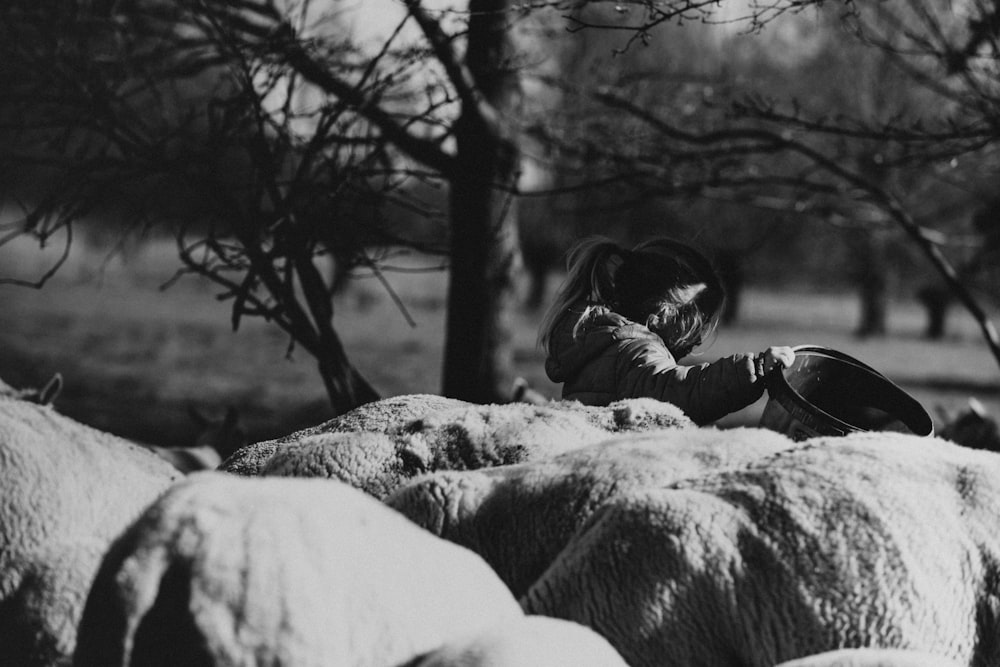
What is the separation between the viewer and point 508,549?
3205mm

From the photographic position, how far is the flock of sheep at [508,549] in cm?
230

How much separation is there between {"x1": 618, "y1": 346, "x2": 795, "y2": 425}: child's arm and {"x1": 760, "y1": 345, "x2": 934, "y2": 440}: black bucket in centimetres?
9

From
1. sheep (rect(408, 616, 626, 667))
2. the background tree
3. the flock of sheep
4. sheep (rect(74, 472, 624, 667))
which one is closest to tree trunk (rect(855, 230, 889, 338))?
the background tree

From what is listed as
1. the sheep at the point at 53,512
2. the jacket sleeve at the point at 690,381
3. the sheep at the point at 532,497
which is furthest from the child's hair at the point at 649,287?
the sheep at the point at 53,512

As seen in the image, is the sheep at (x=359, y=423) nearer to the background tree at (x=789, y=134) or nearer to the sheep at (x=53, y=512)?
the sheep at (x=53, y=512)

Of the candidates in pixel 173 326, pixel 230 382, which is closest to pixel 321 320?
pixel 230 382

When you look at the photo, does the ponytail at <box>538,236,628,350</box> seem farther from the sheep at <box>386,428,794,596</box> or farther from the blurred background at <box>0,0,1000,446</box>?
the sheep at <box>386,428,794,596</box>

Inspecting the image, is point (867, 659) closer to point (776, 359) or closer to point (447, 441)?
point (447, 441)

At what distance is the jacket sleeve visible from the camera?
4324mm

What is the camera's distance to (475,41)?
8.09m

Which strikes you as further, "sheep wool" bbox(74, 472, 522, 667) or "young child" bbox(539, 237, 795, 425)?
"young child" bbox(539, 237, 795, 425)

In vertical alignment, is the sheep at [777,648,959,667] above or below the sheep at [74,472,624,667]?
below

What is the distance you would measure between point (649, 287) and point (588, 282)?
0.78 ft

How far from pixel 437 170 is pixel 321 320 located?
1627mm
